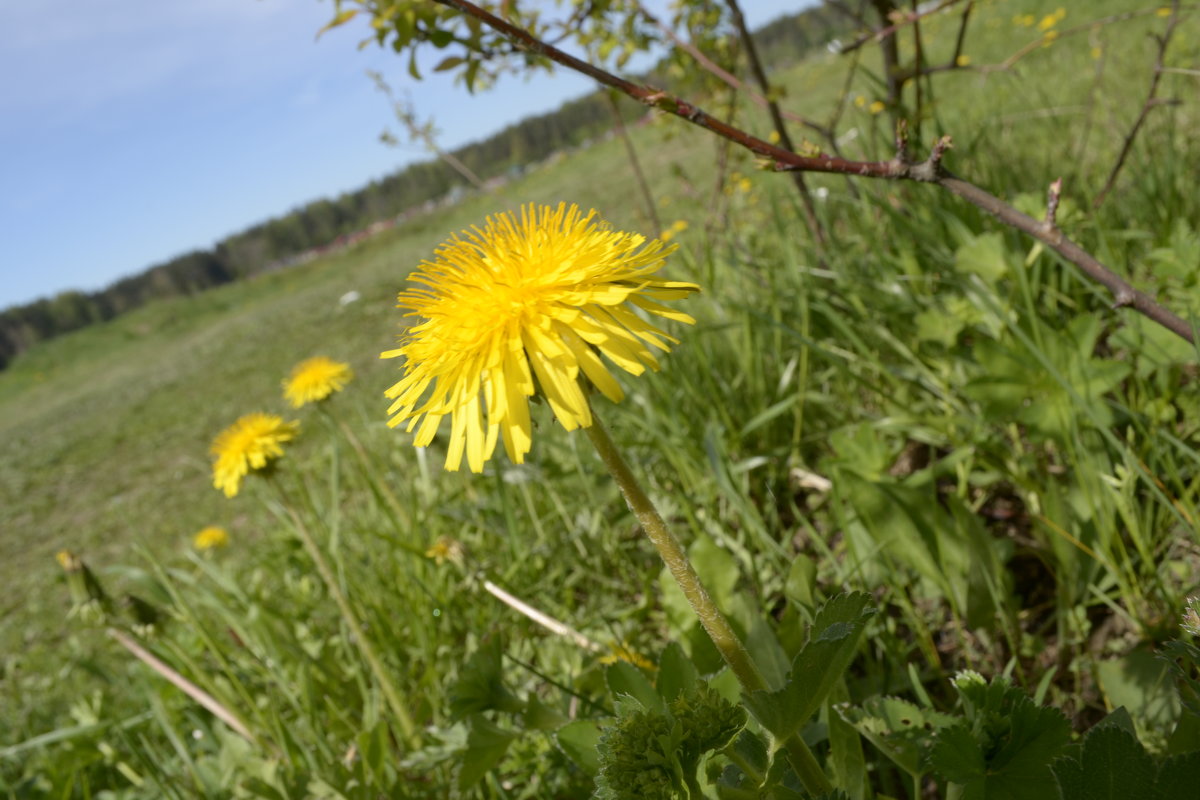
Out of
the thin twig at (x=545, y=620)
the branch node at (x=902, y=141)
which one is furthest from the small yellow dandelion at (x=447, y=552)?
the branch node at (x=902, y=141)

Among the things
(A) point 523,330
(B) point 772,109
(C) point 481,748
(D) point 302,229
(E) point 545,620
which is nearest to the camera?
(A) point 523,330

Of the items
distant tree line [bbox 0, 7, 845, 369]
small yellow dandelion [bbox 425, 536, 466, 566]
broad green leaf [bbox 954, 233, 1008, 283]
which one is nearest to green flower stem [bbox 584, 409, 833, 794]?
small yellow dandelion [bbox 425, 536, 466, 566]

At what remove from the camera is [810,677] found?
74 centimetres

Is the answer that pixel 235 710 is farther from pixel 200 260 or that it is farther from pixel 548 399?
pixel 200 260

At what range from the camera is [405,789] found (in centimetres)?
A: 152

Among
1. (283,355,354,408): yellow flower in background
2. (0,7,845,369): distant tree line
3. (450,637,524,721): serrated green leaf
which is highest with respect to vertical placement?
(0,7,845,369): distant tree line

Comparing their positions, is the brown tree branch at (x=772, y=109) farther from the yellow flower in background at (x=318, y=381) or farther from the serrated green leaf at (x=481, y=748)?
the serrated green leaf at (x=481, y=748)

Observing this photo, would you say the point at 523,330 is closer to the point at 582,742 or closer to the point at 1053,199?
the point at 582,742

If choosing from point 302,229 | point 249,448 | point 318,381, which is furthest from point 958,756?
point 302,229

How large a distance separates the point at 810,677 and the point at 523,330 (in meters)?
0.49

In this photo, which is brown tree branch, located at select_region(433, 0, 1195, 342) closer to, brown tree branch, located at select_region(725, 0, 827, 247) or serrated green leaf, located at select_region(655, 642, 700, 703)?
serrated green leaf, located at select_region(655, 642, 700, 703)

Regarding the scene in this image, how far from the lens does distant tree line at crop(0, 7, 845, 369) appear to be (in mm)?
58559

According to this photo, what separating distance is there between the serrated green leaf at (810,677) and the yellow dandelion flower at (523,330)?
12.3 inches

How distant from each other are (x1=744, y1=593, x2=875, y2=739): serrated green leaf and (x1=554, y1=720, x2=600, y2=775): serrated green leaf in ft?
1.25
